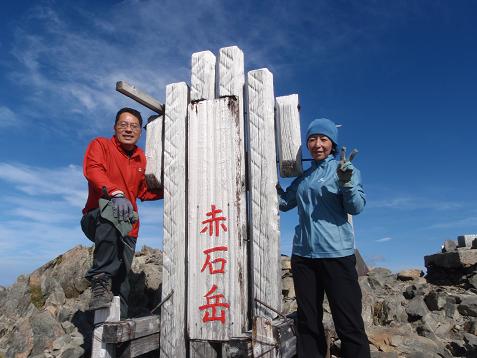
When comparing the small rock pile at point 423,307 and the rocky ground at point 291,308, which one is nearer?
the small rock pile at point 423,307

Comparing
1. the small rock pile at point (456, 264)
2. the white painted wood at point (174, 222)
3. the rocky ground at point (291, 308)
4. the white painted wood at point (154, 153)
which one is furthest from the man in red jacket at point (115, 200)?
the small rock pile at point (456, 264)

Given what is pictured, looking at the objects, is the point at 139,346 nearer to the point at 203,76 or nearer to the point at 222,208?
the point at 222,208

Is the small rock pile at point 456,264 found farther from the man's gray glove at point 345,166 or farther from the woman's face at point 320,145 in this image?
the man's gray glove at point 345,166

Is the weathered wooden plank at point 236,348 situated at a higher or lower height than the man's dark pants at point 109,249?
lower

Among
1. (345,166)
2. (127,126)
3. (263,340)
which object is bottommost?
(263,340)

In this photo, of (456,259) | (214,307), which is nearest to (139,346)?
(214,307)

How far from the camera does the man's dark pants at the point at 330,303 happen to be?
12.7ft

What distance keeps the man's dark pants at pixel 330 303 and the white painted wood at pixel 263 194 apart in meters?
0.29

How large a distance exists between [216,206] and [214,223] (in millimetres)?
179

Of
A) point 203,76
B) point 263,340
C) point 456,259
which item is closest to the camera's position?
point 263,340

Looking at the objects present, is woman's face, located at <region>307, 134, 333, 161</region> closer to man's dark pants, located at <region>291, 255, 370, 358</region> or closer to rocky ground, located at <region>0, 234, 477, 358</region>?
man's dark pants, located at <region>291, 255, 370, 358</region>

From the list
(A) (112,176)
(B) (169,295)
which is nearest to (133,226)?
(A) (112,176)

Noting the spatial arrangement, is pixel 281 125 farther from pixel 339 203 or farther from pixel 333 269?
pixel 333 269

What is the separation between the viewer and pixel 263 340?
11.3ft
